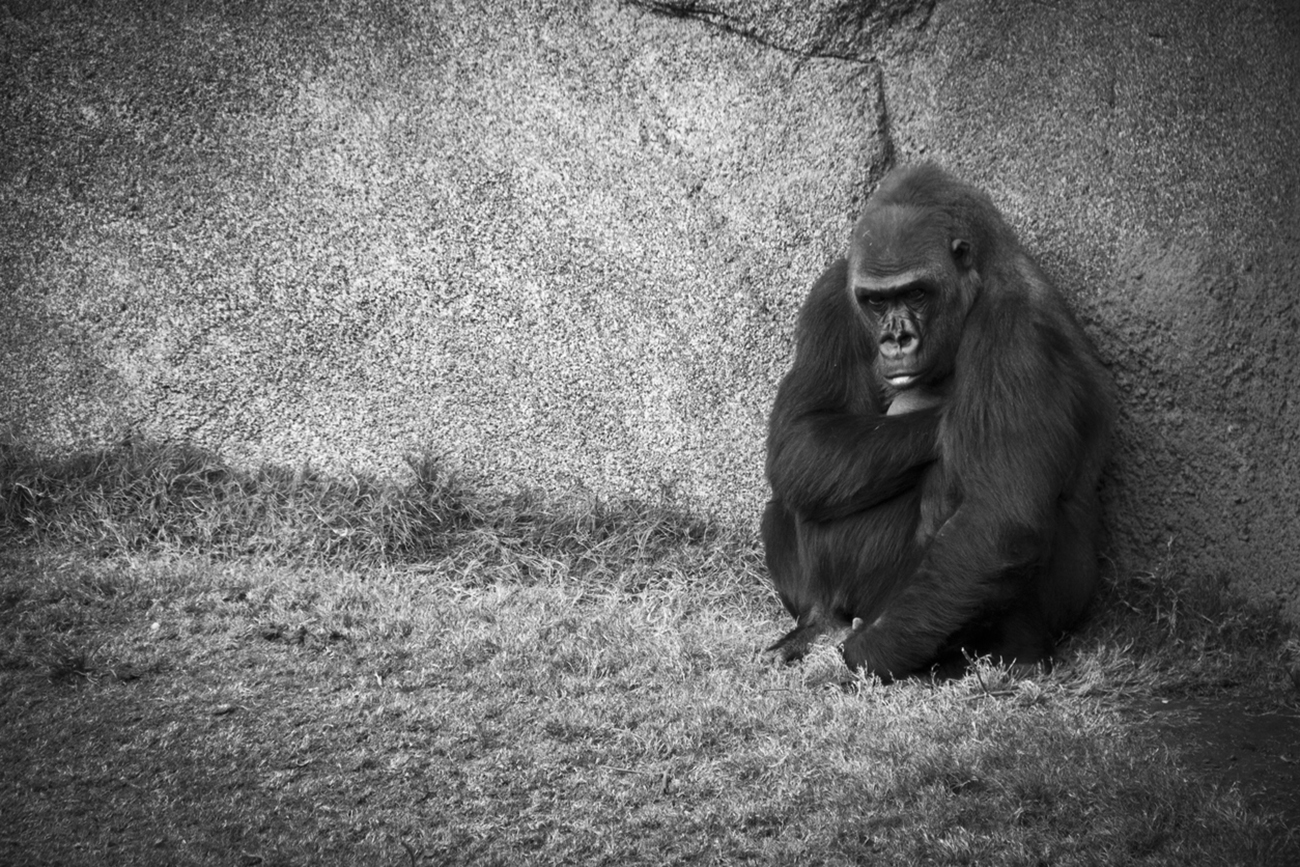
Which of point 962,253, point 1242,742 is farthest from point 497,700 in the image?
point 1242,742

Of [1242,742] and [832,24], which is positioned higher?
[832,24]

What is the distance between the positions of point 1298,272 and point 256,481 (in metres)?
4.32

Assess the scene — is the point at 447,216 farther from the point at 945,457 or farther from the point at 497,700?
the point at 945,457

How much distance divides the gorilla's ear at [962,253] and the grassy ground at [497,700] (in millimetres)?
1455

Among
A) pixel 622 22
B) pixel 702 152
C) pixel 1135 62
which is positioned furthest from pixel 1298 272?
pixel 622 22

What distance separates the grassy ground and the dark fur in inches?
9.4

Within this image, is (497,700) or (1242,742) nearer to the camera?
(1242,742)

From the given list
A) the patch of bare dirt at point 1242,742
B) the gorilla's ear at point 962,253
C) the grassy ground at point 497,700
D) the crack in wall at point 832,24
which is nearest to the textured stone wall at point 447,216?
the crack in wall at point 832,24

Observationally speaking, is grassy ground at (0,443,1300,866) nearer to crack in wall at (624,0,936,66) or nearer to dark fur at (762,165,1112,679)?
dark fur at (762,165,1112,679)

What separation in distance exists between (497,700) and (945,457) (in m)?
1.78

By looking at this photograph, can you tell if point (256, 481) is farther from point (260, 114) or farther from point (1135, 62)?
point (1135, 62)

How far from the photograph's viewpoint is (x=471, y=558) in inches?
225

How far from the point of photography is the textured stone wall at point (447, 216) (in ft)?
18.5

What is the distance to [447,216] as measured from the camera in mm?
5867
